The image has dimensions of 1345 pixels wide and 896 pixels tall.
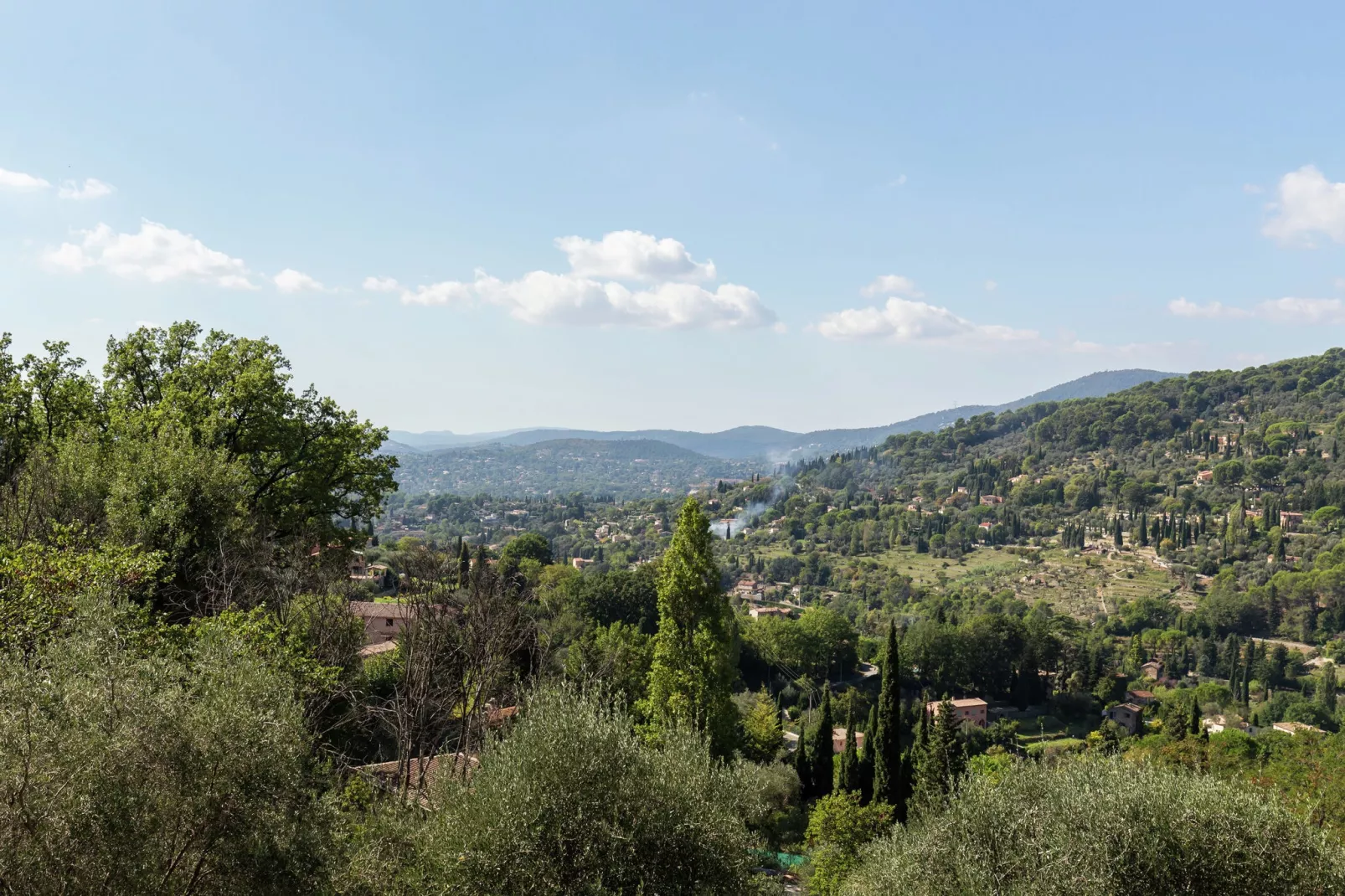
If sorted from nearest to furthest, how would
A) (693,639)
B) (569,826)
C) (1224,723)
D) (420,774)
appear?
(569,826)
(420,774)
(693,639)
(1224,723)

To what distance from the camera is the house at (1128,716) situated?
2464 inches

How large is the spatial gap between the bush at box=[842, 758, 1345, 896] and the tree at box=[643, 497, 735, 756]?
6900 millimetres

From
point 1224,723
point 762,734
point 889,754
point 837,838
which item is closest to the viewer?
point 837,838

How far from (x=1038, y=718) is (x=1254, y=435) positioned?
131453 mm

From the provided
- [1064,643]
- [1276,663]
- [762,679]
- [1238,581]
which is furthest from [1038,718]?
[1238,581]

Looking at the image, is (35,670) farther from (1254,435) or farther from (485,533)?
(1254,435)

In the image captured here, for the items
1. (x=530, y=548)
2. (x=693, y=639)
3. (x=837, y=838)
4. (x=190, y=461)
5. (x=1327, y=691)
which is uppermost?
(x=190, y=461)

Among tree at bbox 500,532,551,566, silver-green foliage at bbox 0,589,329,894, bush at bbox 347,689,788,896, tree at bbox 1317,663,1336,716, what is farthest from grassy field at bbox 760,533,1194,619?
silver-green foliage at bbox 0,589,329,894

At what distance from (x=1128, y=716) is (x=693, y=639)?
198ft

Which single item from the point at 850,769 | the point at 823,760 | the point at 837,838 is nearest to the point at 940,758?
the point at 850,769

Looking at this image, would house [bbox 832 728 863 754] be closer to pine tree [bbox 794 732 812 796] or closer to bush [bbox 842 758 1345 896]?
pine tree [bbox 794 732 812 796]

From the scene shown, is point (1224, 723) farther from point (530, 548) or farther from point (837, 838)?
point (530, 548)

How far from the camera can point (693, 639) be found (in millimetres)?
18812

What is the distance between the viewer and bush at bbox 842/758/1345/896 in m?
10.3
